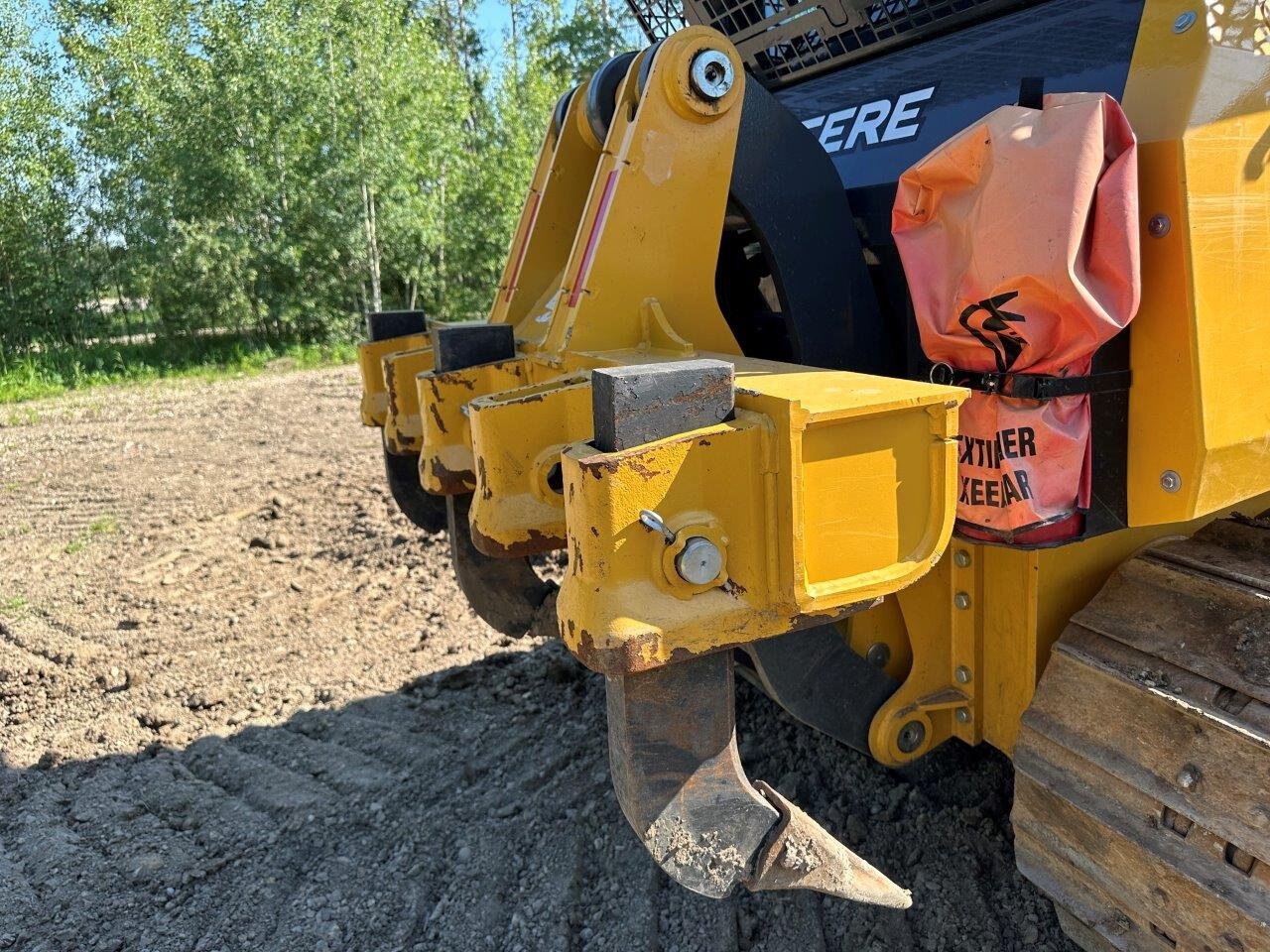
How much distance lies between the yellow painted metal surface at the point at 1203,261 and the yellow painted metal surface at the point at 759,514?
16.3 inches

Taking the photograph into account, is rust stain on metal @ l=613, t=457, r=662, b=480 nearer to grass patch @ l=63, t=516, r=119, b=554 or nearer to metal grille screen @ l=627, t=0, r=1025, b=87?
metal grille screen @ l=627, t=0, r=1025, b=87

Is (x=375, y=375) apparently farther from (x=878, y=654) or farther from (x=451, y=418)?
(x=878, y=654)

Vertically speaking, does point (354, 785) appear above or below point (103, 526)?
below

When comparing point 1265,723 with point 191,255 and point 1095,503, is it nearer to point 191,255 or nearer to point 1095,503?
point 1095,503

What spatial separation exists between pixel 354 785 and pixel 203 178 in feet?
43.5

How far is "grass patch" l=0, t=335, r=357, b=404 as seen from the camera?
12602 mm

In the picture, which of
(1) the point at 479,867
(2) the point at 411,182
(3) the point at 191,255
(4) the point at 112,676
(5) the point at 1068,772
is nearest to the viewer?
(5) the point at 1068,772

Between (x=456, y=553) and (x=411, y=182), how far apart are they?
14587 mm

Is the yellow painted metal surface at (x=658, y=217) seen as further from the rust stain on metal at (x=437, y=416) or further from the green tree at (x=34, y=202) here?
the green tree at (x=34, y=202)

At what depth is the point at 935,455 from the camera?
1.54 m

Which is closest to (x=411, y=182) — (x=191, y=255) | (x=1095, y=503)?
(x=191, y=255)

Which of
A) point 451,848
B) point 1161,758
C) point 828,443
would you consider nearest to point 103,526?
point 451,848

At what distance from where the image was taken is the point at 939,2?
227 cm

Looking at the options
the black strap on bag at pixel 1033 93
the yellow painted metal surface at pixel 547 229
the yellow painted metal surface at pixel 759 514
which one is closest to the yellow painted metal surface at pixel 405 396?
the yellow painted metal surface at pixel 547 229
